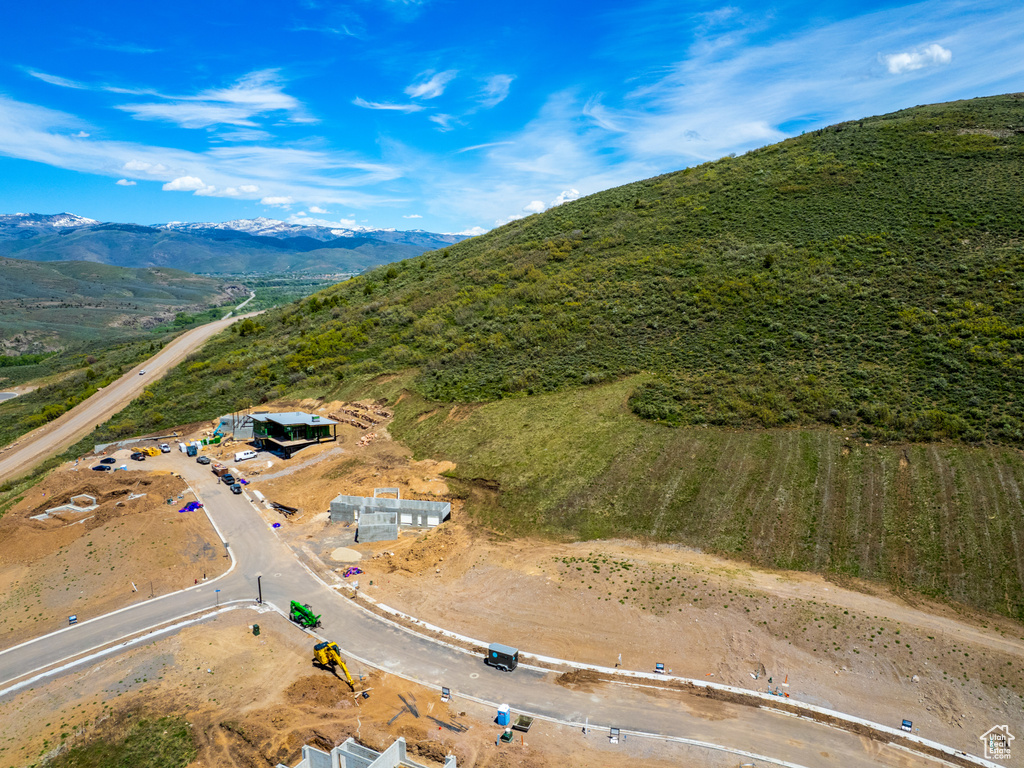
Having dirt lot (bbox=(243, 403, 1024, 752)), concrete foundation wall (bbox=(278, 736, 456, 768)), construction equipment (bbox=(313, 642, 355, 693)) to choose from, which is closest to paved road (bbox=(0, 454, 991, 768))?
construction equipment (bbox=(313, 642, 355, 693))

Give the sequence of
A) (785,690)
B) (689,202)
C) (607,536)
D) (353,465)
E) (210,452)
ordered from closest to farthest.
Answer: (785,690) < (607,536) < (353,465) < (210,452) < (689,202)

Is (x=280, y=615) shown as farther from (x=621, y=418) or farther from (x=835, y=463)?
(x=835, y=463)

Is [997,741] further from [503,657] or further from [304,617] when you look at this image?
[304,617]

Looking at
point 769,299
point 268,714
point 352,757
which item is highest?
point 769,299

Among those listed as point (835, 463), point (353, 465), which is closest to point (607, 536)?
point (835, 463)

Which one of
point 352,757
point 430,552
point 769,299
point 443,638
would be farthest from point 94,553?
point 769,299

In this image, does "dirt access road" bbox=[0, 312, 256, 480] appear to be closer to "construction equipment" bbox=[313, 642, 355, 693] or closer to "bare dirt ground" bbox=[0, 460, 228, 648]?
"bare dirt ground" bbox=[0, 460, 228, 648]
